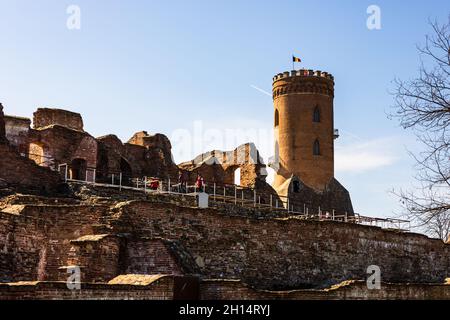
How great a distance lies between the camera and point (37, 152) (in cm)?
3153

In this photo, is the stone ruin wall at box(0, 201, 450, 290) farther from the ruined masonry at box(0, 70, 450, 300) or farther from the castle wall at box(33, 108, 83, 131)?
the castle wall at box(33, 108, 83, 131)

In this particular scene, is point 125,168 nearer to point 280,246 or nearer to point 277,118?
point 277,118

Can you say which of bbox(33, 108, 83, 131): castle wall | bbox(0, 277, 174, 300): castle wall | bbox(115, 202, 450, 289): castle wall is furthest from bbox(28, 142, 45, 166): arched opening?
bbox(0, 277, 174, 300): castle wall

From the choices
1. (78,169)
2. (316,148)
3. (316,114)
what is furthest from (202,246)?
(316,114)

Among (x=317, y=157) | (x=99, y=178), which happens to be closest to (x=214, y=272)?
(x=99, y=178)

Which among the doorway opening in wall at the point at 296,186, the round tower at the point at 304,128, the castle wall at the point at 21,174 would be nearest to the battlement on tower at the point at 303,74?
the round tower at the point at 304,128

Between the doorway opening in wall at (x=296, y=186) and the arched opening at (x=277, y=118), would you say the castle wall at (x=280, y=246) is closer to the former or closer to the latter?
the doorway opening in wall at (x=296, y=186)

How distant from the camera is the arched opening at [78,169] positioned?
103 ft

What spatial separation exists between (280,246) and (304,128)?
→ 84.4 ft

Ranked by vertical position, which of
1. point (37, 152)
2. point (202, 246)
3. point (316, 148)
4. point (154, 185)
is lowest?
point (202, 246)

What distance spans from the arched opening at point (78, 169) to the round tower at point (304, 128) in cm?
1703

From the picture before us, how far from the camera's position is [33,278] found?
14883 millimetres

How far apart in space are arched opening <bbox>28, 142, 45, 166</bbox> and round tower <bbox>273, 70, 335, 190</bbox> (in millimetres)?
18282
